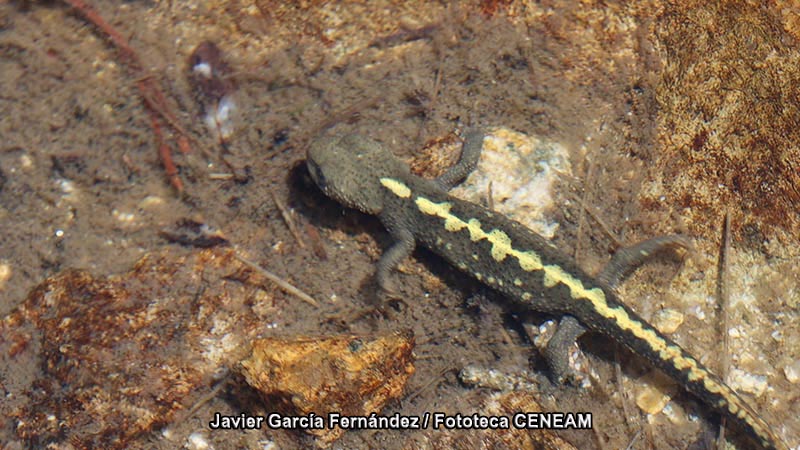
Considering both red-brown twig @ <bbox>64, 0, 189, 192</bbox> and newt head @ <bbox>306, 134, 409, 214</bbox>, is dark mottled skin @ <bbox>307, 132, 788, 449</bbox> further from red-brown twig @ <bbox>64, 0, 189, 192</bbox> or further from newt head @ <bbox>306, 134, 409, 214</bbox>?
red-brown twig @ <bbox>64, 0, 189, 192</bbox>

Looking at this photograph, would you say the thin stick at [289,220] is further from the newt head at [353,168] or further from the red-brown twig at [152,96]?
the red-brown twig at [152,96]

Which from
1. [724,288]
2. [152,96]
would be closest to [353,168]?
[152,96]

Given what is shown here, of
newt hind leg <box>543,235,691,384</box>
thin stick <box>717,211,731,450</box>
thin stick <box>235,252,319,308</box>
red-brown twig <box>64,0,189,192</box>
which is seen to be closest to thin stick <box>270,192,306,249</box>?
thin stick <box>235,252,319,308</box>

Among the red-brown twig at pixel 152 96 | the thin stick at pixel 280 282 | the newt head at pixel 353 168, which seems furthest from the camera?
the red-brown twig at pixel 152 96

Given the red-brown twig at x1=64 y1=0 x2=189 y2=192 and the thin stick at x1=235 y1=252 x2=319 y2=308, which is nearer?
the thin stick at x1=235 y1=252 x2=319 y2=308

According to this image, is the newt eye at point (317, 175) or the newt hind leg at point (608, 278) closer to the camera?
the newt hind leg at point (608, 278)

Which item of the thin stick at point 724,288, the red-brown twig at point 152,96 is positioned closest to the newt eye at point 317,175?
Result: the red-brown twig at point 152,96
